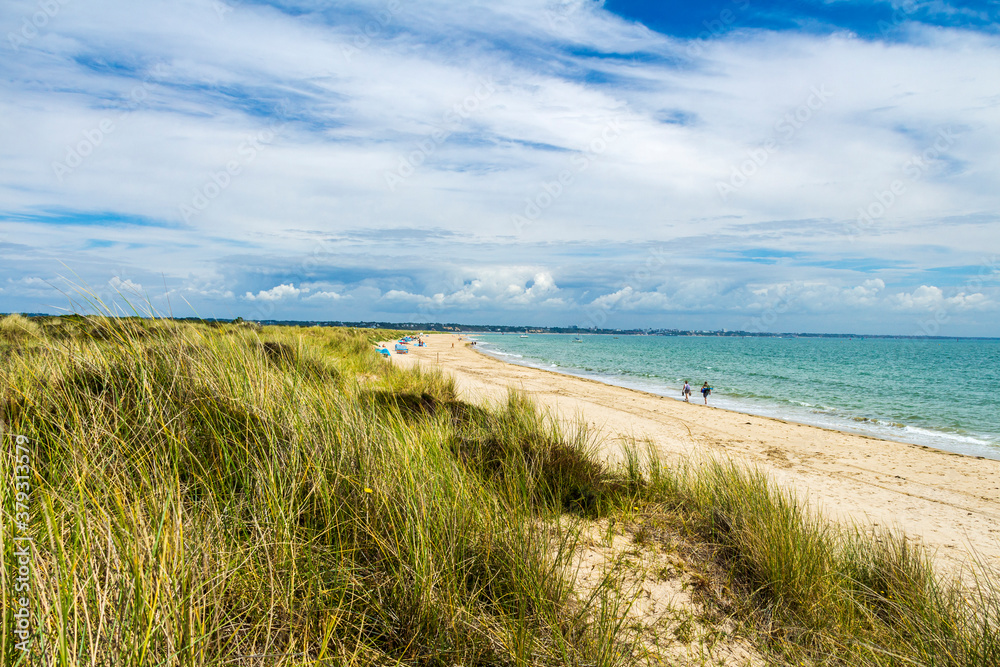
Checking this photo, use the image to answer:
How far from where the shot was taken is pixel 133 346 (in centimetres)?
409

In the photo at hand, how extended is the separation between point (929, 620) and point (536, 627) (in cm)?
239

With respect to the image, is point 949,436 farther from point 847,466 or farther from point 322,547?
point 322,547

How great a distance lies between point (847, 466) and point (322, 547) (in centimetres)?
1173

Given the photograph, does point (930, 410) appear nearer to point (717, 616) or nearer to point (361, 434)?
point (717, 616)

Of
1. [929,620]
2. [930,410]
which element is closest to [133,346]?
[929,620]

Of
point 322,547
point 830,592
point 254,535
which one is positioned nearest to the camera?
point 254,535

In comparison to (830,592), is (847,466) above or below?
below

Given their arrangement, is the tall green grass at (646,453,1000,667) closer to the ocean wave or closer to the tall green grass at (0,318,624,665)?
the tall green grass at (0,318,624,665)

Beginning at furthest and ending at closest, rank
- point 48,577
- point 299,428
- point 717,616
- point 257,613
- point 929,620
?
point 299,428 → point 717,616 → point 929,620 → point 257,613 → point 48,577

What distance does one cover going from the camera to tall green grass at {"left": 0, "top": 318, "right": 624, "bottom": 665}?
1.81m

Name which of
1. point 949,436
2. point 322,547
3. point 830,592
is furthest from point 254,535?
point 949,436

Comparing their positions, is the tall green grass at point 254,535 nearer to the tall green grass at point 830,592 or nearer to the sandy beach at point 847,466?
the tall green grass at point 830,592

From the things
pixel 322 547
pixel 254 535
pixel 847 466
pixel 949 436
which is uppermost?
pixel 254 535

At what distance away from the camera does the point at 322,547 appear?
269 cm
